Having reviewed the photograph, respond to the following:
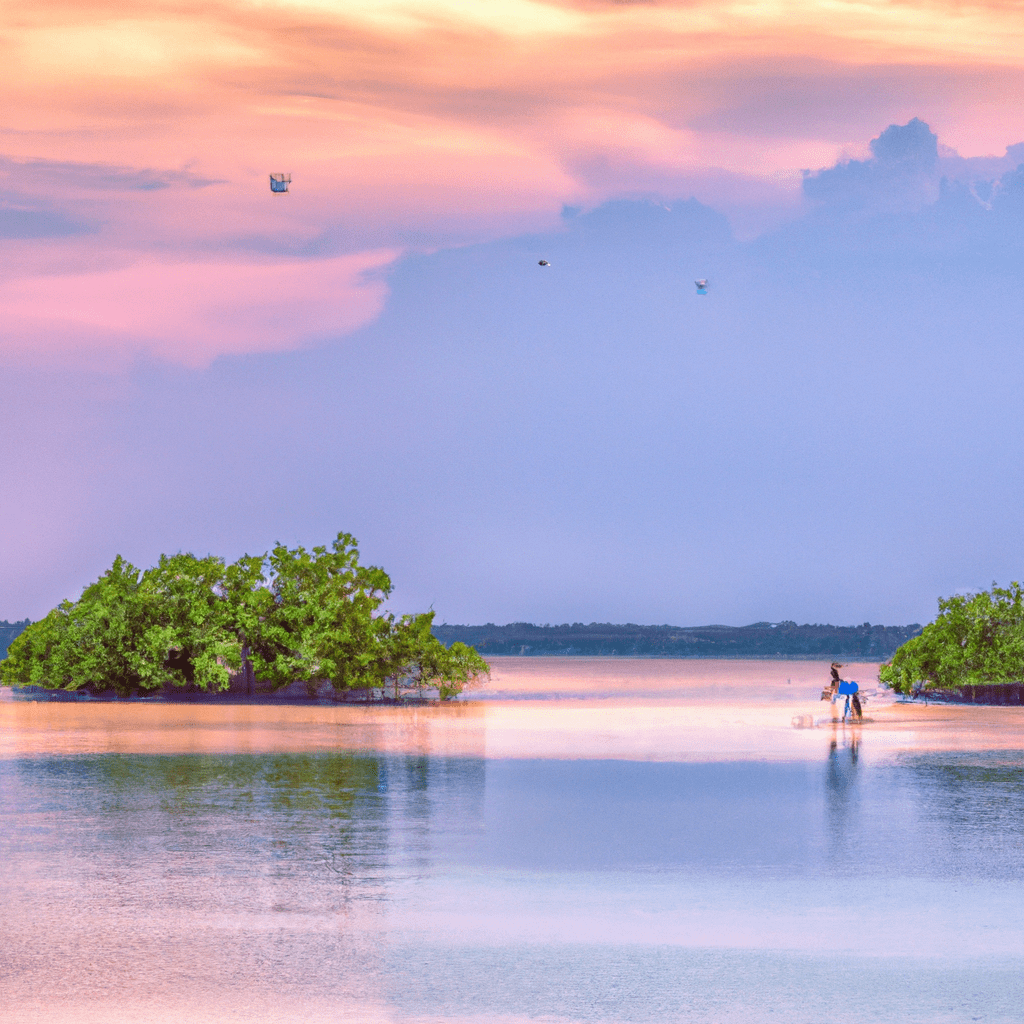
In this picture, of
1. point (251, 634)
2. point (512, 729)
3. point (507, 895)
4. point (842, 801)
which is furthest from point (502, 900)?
point (251, 634)

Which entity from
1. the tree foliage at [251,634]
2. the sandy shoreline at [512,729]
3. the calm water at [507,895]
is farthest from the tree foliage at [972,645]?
the calm water at [507,895]

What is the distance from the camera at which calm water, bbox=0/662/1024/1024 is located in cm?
971

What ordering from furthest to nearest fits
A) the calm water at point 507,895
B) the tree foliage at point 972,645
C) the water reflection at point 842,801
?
the tree foliage at point 972,645
the water reflection at point 842,801
the calm water at point 507,895

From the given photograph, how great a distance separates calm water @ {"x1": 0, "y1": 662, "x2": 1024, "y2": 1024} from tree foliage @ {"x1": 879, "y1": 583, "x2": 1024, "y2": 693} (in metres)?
34.0

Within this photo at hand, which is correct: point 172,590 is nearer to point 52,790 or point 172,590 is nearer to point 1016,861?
point 52,790

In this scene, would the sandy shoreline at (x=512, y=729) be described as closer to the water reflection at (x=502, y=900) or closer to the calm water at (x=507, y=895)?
the calm water at (x=507, y=895)

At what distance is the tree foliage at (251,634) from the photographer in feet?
194

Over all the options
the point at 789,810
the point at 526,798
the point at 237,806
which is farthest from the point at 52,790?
the point at 789,810

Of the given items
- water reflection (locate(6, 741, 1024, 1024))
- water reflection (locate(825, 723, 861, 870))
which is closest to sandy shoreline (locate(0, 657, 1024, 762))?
water reflection (locate(825, 723, 861, 870))

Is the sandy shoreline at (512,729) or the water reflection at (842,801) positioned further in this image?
the sandy shoreline at (512,729)

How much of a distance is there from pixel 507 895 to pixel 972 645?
5049 cm

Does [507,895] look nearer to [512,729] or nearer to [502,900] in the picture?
[502,900]

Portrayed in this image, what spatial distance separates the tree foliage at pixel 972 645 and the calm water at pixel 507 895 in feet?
112

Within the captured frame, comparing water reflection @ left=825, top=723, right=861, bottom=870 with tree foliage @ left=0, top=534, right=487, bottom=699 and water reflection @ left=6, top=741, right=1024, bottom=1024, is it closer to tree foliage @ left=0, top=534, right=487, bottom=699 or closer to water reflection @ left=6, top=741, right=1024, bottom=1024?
water reflection @ left=6, top=741, right=1024, bottom=1024
